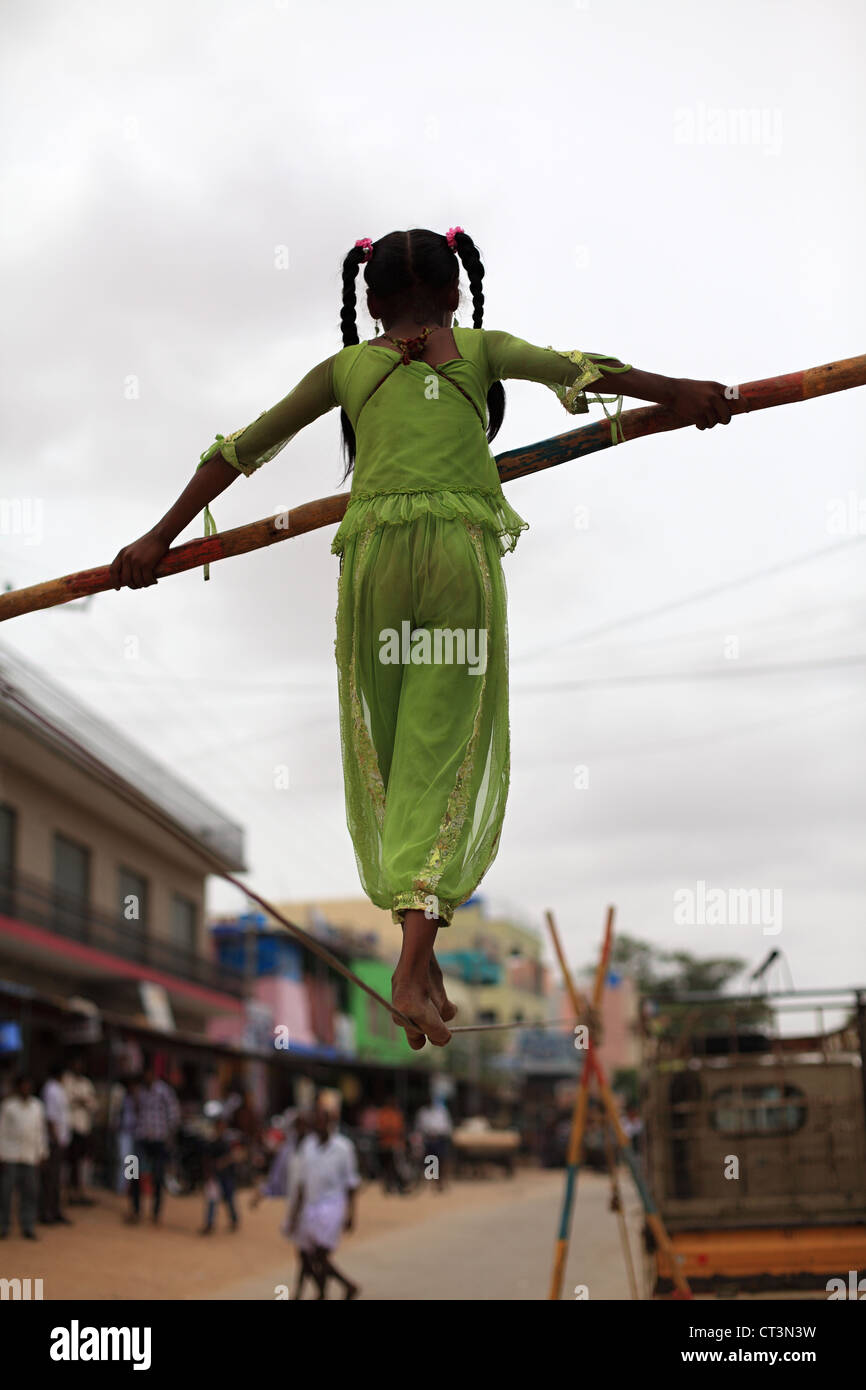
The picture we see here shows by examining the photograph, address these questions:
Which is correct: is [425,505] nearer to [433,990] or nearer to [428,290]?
[428,290]

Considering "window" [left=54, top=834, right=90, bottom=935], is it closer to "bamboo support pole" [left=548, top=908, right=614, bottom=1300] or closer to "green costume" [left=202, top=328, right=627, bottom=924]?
"bamboo support pole" [left=548, top=908, right=614, bottom=1300]

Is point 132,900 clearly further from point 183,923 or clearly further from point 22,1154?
point 22,1154

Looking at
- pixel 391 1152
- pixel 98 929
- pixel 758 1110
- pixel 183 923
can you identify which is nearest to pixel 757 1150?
pixel 758 1110

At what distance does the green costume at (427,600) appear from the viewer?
292cm

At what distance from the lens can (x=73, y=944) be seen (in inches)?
918

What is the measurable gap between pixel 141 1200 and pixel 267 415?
16.6 metres

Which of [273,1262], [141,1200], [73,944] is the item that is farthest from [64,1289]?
[73,944]

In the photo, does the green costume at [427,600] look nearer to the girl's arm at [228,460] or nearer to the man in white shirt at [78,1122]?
the girl's arm at [228,460]

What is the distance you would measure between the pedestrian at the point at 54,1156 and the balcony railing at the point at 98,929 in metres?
5.67

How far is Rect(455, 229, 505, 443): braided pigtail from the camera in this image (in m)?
3.22

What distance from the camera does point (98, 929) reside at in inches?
979

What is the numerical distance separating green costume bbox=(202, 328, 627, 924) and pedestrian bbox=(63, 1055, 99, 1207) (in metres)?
15.0

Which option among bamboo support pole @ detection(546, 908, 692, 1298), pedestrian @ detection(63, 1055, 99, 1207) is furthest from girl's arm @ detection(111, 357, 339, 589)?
pedestrian @ detection(63, 1055, 99, 1207)
